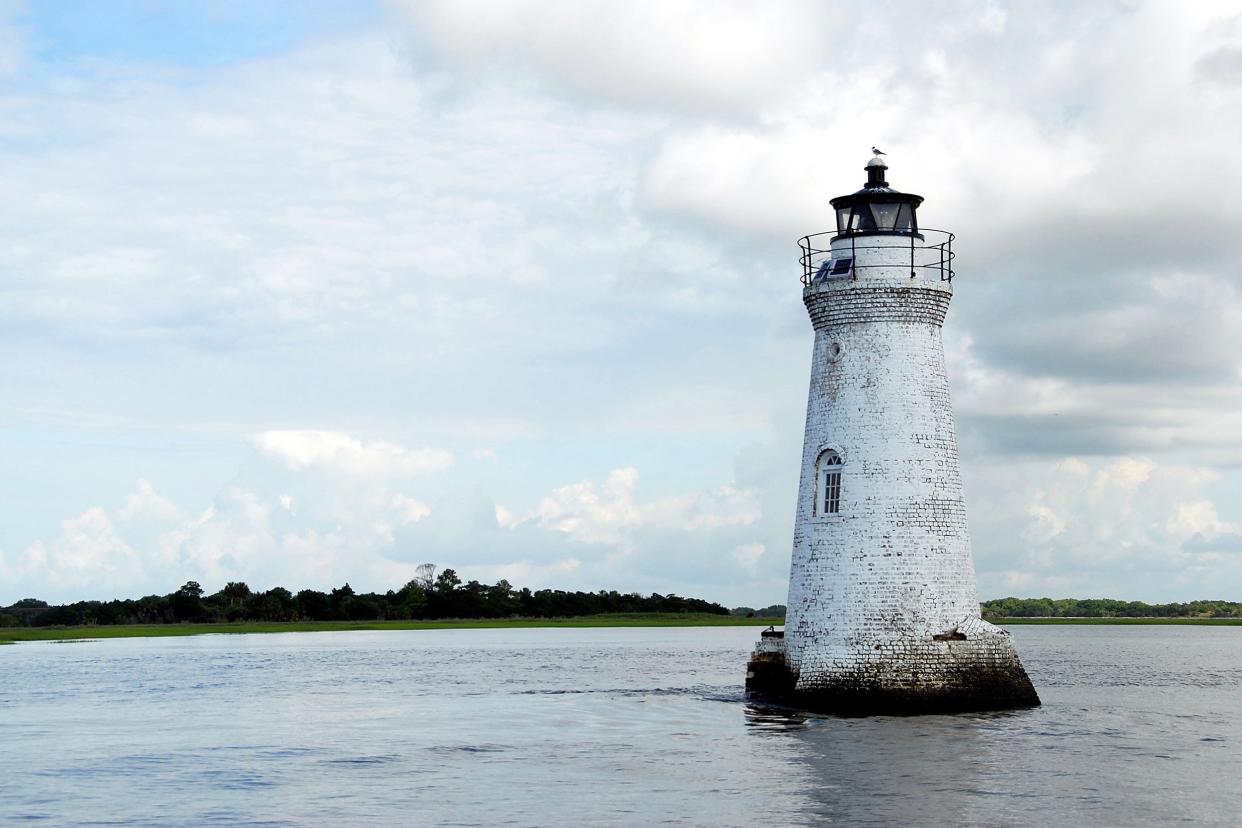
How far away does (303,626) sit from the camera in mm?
116938

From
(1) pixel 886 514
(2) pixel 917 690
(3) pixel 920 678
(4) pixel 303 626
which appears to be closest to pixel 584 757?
(2) pixel 917 690

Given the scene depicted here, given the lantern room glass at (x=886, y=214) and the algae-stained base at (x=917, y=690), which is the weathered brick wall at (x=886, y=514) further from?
the lantern room glass at (x=886, y=214)

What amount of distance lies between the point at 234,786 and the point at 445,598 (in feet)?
358

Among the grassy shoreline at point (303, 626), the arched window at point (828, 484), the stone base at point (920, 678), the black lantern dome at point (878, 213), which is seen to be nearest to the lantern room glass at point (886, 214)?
the black lantern dome at point (878, 213)

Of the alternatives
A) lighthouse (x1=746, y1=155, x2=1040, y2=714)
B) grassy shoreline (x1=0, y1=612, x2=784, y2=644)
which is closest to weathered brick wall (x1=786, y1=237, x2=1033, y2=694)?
lighthouse (x1=746, y1=155, x2=1040, y2=714)

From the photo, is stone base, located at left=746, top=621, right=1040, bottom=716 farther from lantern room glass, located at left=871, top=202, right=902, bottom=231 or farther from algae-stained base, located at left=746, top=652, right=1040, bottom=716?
lantern room glass, located at left=871, top=202, right=902, bottom=231

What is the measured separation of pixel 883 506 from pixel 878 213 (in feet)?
25.0

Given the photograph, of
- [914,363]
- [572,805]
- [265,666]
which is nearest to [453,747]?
Result: [572,805]

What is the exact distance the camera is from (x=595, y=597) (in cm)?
14562

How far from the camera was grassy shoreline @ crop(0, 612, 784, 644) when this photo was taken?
10456cm

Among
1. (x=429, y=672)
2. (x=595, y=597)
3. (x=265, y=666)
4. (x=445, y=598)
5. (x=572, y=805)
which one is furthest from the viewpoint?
(x=595, y=597)

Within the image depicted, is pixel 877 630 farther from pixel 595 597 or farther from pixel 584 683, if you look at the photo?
pixel 595 597

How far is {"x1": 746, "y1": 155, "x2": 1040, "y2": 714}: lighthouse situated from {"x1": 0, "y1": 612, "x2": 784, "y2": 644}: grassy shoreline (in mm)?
80401

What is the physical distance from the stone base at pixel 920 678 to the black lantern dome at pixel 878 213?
10269mm
